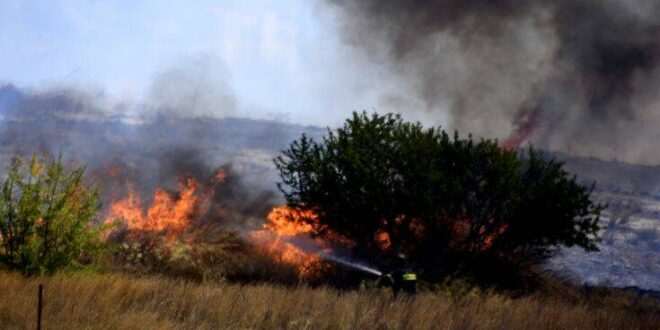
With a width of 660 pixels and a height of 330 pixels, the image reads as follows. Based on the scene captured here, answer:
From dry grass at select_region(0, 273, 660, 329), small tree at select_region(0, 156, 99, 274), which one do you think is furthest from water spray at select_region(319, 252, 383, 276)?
small tree at select_region(0, 156, 99, 274)

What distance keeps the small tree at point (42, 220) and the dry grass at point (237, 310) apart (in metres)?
0.92

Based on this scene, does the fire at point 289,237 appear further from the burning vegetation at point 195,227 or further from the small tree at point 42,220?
the small tree at point 42,220

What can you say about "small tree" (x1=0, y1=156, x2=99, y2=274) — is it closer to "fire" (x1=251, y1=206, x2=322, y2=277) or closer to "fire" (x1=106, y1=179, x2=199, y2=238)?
"fire" (x1=251, y1=206, x2=322, y2=277)

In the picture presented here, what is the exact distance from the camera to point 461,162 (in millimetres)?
21906

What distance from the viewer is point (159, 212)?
2811 cm

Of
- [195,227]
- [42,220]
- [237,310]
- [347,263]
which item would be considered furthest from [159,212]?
[237,310]

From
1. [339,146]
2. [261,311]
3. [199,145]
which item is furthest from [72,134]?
[261,311]

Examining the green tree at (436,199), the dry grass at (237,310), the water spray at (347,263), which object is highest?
the green tree at (436,199)

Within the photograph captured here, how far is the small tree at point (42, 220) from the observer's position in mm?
13203

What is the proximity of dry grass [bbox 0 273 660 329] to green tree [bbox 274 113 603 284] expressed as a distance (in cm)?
772

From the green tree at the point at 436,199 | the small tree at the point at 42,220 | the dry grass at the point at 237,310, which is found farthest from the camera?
the green tree at the point at 436,199

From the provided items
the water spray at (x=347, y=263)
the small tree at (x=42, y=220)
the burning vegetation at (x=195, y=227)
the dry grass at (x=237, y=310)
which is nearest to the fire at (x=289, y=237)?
the burning vegetation at (x=195, y=227)

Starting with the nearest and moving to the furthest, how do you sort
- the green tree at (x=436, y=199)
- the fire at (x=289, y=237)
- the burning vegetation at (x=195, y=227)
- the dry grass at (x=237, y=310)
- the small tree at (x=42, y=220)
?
1. the dry grass at (x=237, y=310)
2. the small tree at (x=42, y=220)
3. the green tree at (x=436, y=199)
4. the fire at (x=289, y=237)
5. the burning vegetation at (x=195, y=227)

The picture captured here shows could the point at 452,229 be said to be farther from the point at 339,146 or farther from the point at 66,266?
the point at 66,266
